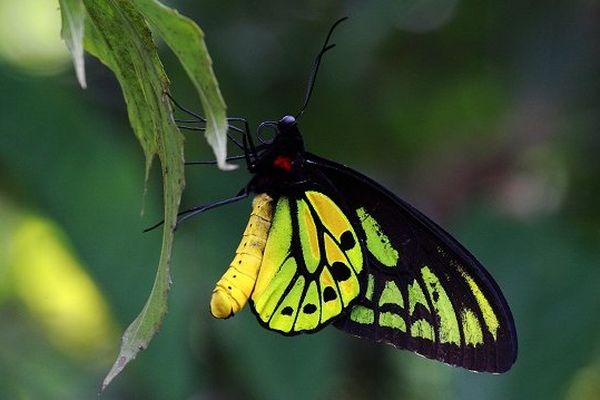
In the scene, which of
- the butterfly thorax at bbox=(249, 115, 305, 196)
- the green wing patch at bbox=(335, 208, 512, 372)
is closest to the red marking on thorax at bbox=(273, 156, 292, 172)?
the butterfly thorax at bbox=(249, 115, 305, 196)

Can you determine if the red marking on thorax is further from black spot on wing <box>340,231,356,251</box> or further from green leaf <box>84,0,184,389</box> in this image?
green leaf <box>84,0,184,389</box>

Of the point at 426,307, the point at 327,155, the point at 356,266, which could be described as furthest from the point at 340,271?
the point at 327,155

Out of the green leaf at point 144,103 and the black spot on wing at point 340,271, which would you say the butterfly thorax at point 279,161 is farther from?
the green leaf at point 144,103

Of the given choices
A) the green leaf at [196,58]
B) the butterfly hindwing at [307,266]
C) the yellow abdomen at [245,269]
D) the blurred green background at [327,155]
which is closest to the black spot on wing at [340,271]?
the butterfly hindwing at [307,266]

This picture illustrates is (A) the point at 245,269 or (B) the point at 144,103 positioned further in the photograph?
(A) the point at 245,269

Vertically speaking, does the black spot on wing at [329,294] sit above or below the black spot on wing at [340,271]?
below

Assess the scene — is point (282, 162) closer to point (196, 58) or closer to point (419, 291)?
point (419, 291)

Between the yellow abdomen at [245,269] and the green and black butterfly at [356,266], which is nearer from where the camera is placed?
the yellow abdomen at [245,269]
